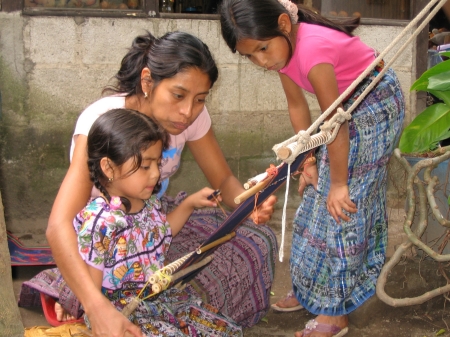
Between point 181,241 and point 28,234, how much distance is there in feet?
6.73

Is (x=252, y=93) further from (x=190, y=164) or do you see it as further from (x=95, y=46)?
(x=95, y=46)

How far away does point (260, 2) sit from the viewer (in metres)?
2.20

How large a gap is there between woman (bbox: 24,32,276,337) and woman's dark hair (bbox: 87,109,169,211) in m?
0.05

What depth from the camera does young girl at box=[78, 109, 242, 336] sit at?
192 cm

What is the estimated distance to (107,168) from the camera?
1.97 meters

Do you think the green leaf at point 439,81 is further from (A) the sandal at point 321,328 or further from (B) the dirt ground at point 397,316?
(A) the sandal at point 321,328

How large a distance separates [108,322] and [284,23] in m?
1.27

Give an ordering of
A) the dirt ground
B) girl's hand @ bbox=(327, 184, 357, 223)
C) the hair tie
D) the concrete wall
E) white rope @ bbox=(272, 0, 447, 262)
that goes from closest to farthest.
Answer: white rope @ bbox=(272, 0, 447, 262)
the hair tie
girl's hand @ bbox=(327, 184, 357, 223)
the dirt ground
the concrete wall

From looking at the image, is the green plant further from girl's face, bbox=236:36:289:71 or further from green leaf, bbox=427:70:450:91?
girl's face, bbox=236:36:289:71

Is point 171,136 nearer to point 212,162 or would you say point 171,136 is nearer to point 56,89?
point 212,162

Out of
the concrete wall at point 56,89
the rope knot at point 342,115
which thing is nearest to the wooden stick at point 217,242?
the rope knot at point 342,115

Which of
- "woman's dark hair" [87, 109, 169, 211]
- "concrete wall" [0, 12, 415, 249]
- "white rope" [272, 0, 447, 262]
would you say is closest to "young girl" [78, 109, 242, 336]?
"woman's dark hair" [87, 109, 169, 211]

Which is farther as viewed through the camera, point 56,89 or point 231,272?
point 56,89

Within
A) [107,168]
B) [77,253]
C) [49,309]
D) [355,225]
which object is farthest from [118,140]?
[355,225]
